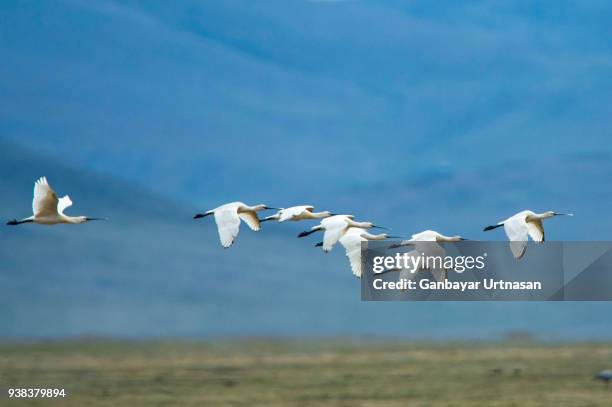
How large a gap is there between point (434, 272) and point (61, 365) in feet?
42.9

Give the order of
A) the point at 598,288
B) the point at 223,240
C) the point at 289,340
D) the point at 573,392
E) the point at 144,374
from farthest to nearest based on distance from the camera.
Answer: the point at 598,288, the point at 289,340, the point at 144,374, the point at 573,392, the point at 223,240

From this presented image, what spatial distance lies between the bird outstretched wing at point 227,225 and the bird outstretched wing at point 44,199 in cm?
332

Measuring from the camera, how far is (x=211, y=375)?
3628cm

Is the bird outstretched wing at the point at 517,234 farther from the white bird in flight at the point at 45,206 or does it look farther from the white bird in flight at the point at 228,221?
the white bird in flight at the point at 45,206

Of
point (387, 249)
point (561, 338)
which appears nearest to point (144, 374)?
point (387, 249)

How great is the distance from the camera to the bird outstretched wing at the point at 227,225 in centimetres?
A: 2670

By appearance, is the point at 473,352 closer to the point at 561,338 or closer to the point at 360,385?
the point at 561,338

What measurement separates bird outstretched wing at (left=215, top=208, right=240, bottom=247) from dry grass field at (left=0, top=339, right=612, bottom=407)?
5.50 metres

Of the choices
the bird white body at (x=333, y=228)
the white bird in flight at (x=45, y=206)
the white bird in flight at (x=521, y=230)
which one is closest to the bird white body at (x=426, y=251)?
the bird white body at (x=333, y=228)

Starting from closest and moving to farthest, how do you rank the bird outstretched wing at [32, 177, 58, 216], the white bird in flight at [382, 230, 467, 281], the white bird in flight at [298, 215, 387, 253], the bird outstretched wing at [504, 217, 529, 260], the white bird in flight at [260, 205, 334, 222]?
the bird outstretched wing at [504, 217, 529, 260]
the bird outstretched wing at [32, 177, 58, 216]
the white bird in flight at [298, 215, 387, 253]
the white bird in flight at [382, 230, 467, 281]
the white bird in flight at [260, 205, 334, 222]

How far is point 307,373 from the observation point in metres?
36.8

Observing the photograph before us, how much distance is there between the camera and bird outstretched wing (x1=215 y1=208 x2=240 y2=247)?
87.6 feet

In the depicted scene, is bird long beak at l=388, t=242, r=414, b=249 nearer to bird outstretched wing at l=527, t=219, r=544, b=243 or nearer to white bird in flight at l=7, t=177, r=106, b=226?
bird outstretched wing at l=527, t=219, r=544, b=243

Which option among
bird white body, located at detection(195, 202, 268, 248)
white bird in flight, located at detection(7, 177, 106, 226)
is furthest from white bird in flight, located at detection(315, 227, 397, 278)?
white bird in flight, located at detection(7, 177, 106, 226)
